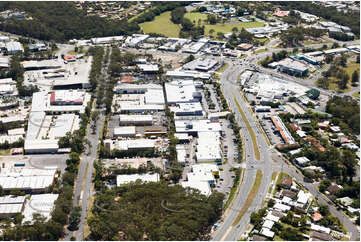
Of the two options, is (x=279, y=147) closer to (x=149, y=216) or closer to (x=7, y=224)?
(x=149, y=216)

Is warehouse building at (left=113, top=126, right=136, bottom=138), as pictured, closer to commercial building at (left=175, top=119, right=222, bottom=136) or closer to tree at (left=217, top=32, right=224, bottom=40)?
commercial building at (left=175, top=119, right=222, bottom=136)

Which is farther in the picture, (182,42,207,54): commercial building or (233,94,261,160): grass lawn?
(182,42,207,54): commercial building

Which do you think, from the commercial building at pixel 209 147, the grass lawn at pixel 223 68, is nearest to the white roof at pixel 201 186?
the commercial building at pixel 209 147

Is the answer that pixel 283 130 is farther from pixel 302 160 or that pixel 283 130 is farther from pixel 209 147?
pixel 209 147

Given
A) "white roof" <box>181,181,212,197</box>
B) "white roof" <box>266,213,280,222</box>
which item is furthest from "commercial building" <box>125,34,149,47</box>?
"white roof" <box>266,213,280,222</box>

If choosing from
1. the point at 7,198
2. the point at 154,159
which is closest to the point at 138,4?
the point at 154,159
